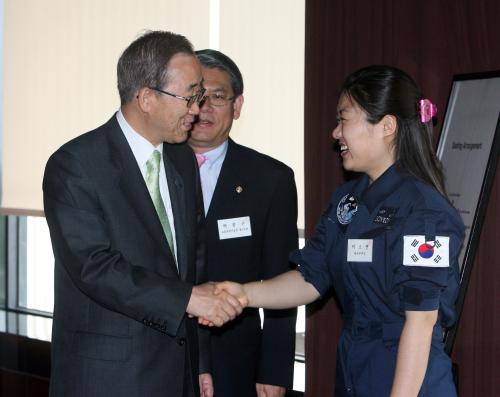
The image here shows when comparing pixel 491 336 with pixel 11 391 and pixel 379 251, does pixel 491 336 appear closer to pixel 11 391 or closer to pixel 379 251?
pixel 379 251

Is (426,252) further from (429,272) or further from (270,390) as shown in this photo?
(270,390)

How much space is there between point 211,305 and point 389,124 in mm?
741

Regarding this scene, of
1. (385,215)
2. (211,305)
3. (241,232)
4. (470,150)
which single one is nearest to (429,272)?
(385,215)

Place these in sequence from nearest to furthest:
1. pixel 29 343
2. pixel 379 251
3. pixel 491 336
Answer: pixel 379 251
pixel 491 336
pixel 29 343

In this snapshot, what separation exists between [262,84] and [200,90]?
6.48 feet

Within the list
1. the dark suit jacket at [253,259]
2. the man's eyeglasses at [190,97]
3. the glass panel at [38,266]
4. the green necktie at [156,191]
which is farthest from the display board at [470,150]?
Answer: the glass panel at [38,266]

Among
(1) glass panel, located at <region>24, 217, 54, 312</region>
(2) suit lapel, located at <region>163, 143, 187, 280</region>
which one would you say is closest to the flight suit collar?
(2) suit lapel, located at <region>163, 143, 187, 280</region>

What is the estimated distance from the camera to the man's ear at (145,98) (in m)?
2.26

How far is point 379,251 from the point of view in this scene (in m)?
2.13

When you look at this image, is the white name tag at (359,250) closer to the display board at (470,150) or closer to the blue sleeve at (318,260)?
the blue sleeve at (318,260)

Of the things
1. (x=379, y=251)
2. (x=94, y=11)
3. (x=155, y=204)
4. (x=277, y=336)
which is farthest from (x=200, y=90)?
(x=94, y=11)

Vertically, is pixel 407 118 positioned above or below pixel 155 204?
above

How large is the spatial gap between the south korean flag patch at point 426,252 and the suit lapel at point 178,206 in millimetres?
645

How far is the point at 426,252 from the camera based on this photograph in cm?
203
